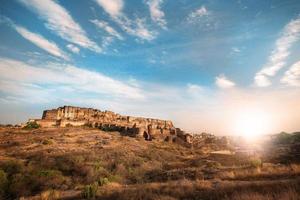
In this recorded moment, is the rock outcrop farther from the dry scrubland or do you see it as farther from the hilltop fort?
the dry scrubland

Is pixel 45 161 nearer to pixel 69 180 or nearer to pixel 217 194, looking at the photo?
pixel 69 180

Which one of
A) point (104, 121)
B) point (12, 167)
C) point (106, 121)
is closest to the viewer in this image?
point (12, 167)

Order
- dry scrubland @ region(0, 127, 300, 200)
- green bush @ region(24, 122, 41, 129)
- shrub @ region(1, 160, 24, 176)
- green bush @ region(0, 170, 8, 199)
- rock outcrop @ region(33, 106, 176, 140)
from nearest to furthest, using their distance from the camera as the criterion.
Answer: dry scrubland @ region(0, 127, 300, 200) < green bush @ region(0, 170, 8, 199) < shrub @ region(1, 160, 24, 176) < green bush @ region(24, 122, 41, 129) < rock outcrop @ region(33, 106, 176, 140)

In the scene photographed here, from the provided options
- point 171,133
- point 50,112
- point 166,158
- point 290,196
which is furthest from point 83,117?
point 290,196

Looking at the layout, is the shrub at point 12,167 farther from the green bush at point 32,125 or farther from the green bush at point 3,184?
the green bush at point 32,125

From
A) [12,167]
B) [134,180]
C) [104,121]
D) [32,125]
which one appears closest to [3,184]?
[12,167]

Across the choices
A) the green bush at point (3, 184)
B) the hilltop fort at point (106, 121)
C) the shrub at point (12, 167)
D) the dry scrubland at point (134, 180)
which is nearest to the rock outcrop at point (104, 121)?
the hilltop fort at point (106, 121)

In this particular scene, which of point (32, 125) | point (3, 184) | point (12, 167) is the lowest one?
point (3, 184)

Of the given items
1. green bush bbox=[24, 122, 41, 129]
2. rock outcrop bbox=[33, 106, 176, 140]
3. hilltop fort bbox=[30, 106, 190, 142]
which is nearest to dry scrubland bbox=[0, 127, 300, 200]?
rock outcrop bbox=[33, 106, 176, 140]

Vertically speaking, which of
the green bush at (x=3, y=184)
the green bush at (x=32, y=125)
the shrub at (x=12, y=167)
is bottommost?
the green bush at (x=3, y=184)

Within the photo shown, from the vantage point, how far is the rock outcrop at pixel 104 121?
68.7 metres

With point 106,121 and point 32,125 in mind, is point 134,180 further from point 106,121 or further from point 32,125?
point 106,121

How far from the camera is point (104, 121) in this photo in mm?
86750

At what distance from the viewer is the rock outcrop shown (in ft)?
225
